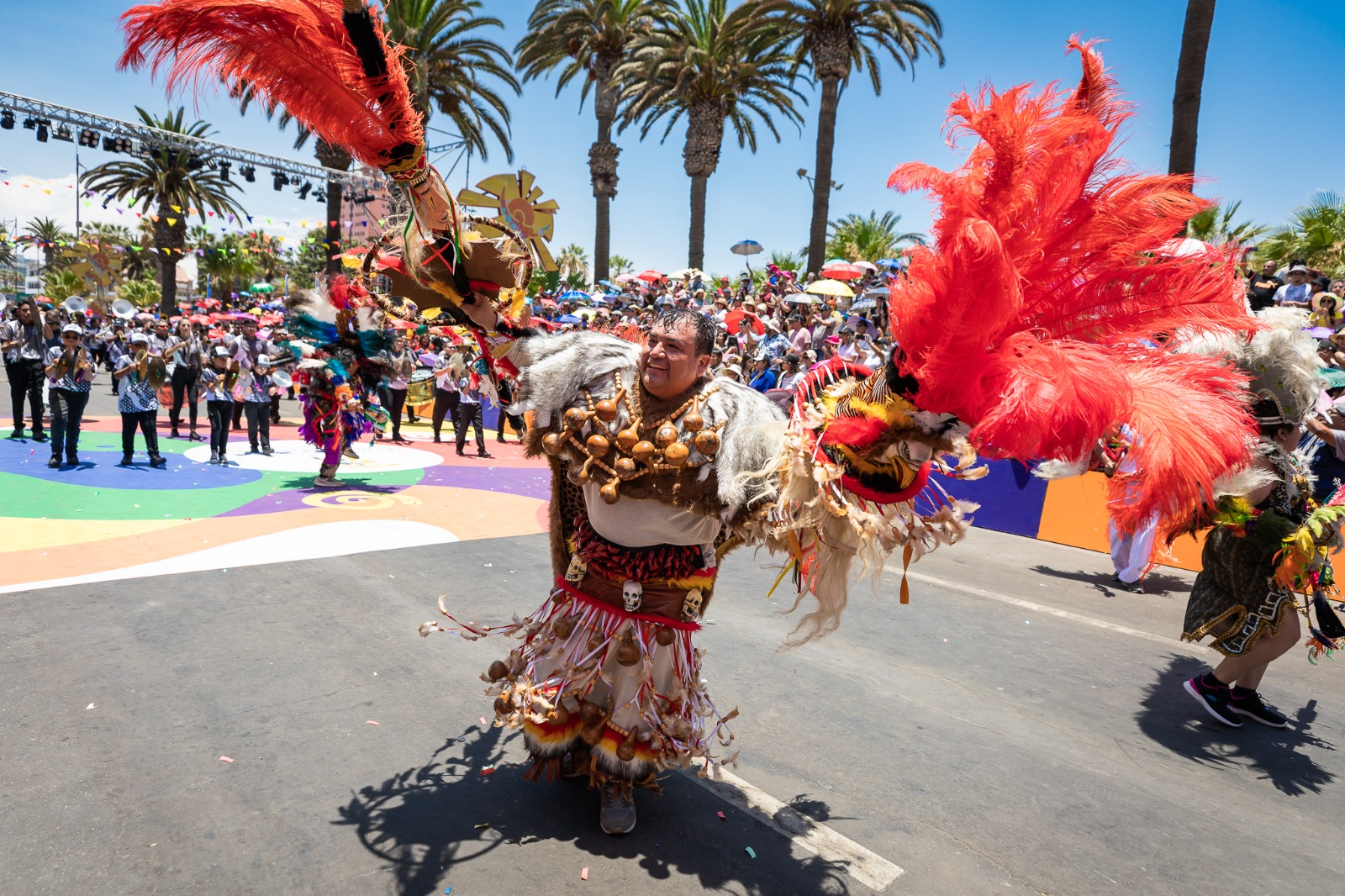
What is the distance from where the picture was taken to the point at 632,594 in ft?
9.45

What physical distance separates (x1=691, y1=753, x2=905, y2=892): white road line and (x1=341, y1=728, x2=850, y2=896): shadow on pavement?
0.16 ft

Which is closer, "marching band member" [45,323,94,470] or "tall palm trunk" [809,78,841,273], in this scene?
"marching band member" [45,323,94,470]

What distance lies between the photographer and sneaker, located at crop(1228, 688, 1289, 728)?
4.30 m

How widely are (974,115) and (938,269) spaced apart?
419 millimetres

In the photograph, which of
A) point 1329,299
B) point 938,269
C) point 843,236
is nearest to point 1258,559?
point 938,269

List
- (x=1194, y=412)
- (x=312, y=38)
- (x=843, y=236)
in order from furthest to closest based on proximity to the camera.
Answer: (x=843, y=236)
(x=312, y=38)
(x=1194, y=412)

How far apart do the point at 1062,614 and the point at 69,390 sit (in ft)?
34.6

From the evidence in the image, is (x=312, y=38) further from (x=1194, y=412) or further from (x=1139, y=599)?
(x=1139, y=599)

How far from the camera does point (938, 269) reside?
6.58ft

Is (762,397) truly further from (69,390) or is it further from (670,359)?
(69,390)

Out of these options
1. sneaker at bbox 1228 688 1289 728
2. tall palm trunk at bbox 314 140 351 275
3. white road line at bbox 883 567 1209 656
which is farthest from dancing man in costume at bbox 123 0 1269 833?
tall palm trunk at bbox 314 140 351 275

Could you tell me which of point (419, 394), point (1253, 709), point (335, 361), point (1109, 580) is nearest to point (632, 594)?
point (1253, 709)

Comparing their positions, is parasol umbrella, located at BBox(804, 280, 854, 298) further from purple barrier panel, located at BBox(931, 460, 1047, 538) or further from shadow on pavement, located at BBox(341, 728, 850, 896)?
shadow on pavement, located at BBox(341, 728, 850, 896)

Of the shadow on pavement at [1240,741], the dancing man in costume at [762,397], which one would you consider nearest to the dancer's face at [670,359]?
the dancing man in costume at [762,397]
